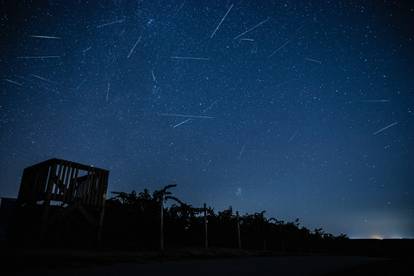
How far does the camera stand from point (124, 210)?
11531 millimetres

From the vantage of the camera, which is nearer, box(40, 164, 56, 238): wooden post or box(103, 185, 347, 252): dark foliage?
box(40, 164, 56, 238): wooden post

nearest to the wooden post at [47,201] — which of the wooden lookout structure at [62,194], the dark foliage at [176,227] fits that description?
the wooden lookout structure at [62,194]

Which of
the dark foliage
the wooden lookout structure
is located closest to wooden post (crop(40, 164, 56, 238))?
the wooden lookout structure

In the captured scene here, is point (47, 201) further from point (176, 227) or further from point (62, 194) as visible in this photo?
point (176, 227)

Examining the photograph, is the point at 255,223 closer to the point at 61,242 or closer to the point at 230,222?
the point at 230,222

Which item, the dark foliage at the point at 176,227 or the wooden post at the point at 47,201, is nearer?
the wooden post at the point at 47,201

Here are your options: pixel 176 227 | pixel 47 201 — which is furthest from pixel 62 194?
pixel 176 227

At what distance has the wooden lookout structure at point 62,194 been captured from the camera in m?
8.52

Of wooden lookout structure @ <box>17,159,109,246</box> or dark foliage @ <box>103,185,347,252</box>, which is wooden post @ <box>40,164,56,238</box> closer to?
wooden lookout structure @ <box>17,159,109,246</box>

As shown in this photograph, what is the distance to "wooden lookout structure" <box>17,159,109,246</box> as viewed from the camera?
27.9 ft

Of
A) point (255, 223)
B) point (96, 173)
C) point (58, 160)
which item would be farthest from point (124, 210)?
point (255, 223)

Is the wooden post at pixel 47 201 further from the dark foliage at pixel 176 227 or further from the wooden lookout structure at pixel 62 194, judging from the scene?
the dark foliage at pixel 176 227

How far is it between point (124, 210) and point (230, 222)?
7442mm

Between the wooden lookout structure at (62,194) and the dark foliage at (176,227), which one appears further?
the dark foliage at (176,227)
